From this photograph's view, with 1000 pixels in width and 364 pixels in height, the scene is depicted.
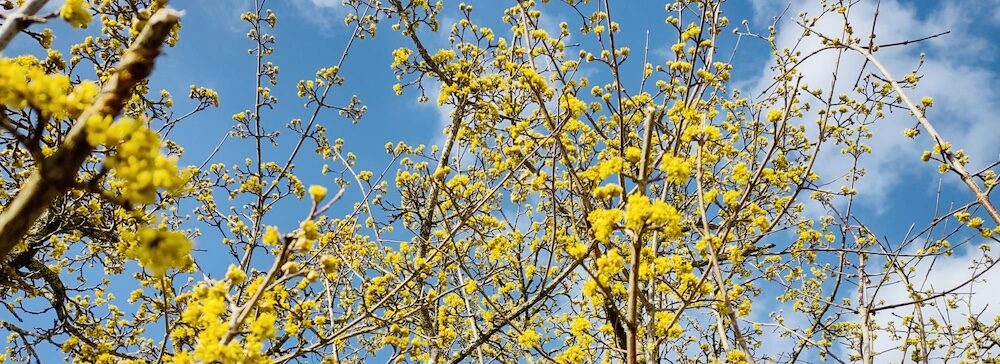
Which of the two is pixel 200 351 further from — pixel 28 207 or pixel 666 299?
pixel 666 299

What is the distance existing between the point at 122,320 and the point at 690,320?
7.37m

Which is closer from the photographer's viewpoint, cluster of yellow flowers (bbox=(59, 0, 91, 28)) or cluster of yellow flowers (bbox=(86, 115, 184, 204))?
cluster of yellow flowers (bbox=(86, 115, 184, 204))

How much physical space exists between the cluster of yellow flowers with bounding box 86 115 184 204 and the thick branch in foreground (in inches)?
2.4

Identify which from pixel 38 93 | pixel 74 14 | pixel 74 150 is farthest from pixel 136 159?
pixel 74 14

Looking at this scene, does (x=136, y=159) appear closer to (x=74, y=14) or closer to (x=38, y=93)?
(x=38, y=93)

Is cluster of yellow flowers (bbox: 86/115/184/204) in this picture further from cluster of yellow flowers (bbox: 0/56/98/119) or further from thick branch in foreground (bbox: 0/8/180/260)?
cluster of yellow flowers (bbox: 0/56/98/119)

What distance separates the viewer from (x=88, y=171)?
19.8ft

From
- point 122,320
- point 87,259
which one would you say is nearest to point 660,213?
point 122,320

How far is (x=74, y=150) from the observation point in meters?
1.62

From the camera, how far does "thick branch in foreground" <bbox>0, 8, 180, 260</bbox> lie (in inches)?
62.3

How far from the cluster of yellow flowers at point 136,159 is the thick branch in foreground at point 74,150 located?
0.06 m

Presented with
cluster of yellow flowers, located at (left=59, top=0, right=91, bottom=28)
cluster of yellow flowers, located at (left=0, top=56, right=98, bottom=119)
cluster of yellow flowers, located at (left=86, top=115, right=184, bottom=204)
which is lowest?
cluster of yellow flowers, located at (left=86, top=115, right=184, bottom=204)

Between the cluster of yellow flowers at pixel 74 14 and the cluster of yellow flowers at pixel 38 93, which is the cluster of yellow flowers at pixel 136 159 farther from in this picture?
the cluster of yellow flowers at pixel 74 14

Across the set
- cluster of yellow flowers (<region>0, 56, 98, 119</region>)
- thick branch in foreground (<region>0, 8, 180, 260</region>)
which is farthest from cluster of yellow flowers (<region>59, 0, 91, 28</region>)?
thick branch in foreground (<region>0, 8, 180, 260</region>)
